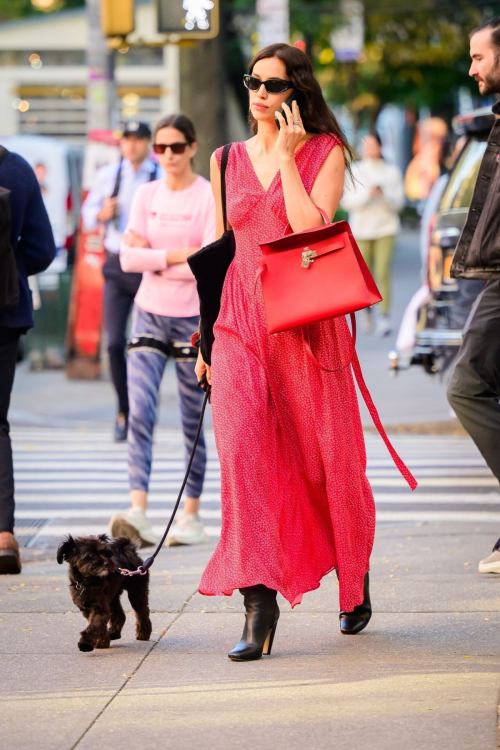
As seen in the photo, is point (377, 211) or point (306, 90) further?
point (377, 211)

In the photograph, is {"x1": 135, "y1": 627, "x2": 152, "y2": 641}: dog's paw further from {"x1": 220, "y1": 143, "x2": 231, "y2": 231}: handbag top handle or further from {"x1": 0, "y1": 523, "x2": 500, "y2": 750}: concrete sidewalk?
{"x1": 220, "y1": 143, "x2": 231, "y2": 231}: handbag top handle

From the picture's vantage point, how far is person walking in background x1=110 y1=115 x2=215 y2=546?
21.9 ft

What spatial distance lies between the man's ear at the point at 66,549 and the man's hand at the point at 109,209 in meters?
5.98

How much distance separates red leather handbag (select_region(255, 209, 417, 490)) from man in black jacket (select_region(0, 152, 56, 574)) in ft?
6.39

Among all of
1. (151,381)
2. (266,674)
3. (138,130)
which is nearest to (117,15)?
(138,130)

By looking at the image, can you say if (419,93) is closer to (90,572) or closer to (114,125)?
(114,125)

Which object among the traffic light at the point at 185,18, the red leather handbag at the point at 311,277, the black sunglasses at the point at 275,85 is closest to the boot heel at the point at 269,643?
the red leather handbag at the point at 311,277

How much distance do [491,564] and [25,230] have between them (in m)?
2.51

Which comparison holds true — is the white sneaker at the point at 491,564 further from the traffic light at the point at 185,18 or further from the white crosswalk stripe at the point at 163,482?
the traffic light at the point at 185,18

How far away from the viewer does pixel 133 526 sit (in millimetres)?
6410

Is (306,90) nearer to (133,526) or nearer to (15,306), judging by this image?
(15,306)

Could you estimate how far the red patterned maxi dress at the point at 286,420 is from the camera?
174 inches

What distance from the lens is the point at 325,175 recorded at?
14.9 ft

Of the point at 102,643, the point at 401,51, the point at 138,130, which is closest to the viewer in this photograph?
the point at 102,643
